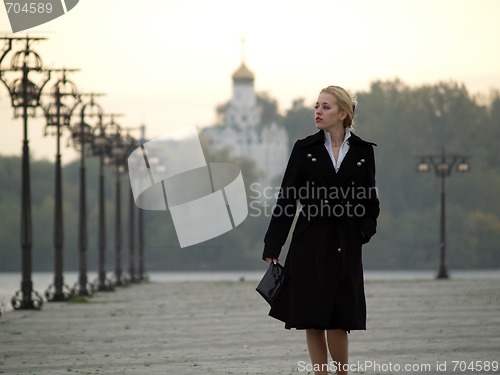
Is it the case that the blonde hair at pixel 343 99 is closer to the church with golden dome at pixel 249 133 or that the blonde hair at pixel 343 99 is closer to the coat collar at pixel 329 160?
the coat collar at pixel 329 160

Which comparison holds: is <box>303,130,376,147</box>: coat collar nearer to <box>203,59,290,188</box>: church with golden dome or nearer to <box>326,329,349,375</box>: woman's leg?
<box>326,329,349,375</box>: woman's leg

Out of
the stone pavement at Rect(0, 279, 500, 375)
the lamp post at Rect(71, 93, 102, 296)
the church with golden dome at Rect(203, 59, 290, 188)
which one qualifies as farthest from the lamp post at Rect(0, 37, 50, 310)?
the church with golden dome at Rect(203, 59, 290, 188)

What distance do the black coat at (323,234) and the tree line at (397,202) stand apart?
340 feet

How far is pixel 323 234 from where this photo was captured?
378 inches

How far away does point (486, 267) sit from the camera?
381 ft

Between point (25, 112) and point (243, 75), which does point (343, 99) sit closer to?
point (25, 112)

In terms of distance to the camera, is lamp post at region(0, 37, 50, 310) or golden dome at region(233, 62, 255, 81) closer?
lamp post at region(0, 37, 50, 310)

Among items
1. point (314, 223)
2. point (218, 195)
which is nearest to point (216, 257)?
point (218, 195)

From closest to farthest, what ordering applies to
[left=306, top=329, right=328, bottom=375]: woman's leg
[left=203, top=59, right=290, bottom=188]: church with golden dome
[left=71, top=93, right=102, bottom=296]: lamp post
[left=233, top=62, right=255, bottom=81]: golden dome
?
[left=306, top=329, right=328, bottom=375]: woman's leg → [left=71, top=93, right=102, bottom=296]: lamp post → [left=203, top=59, right=290, bottom=188]: church with golden dome → [left=233, top=62, right=255, bottom=81]: golden dome

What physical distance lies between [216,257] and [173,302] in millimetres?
93618

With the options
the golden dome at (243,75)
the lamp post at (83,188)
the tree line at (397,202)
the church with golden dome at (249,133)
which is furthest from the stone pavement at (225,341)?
the golden dome at (243,75)

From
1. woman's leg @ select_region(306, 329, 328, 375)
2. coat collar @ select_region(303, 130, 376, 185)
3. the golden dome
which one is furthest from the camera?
the golden dome

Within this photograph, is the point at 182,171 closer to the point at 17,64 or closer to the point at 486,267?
the point at 486,267

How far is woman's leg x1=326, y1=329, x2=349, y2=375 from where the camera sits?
31.4 feet
